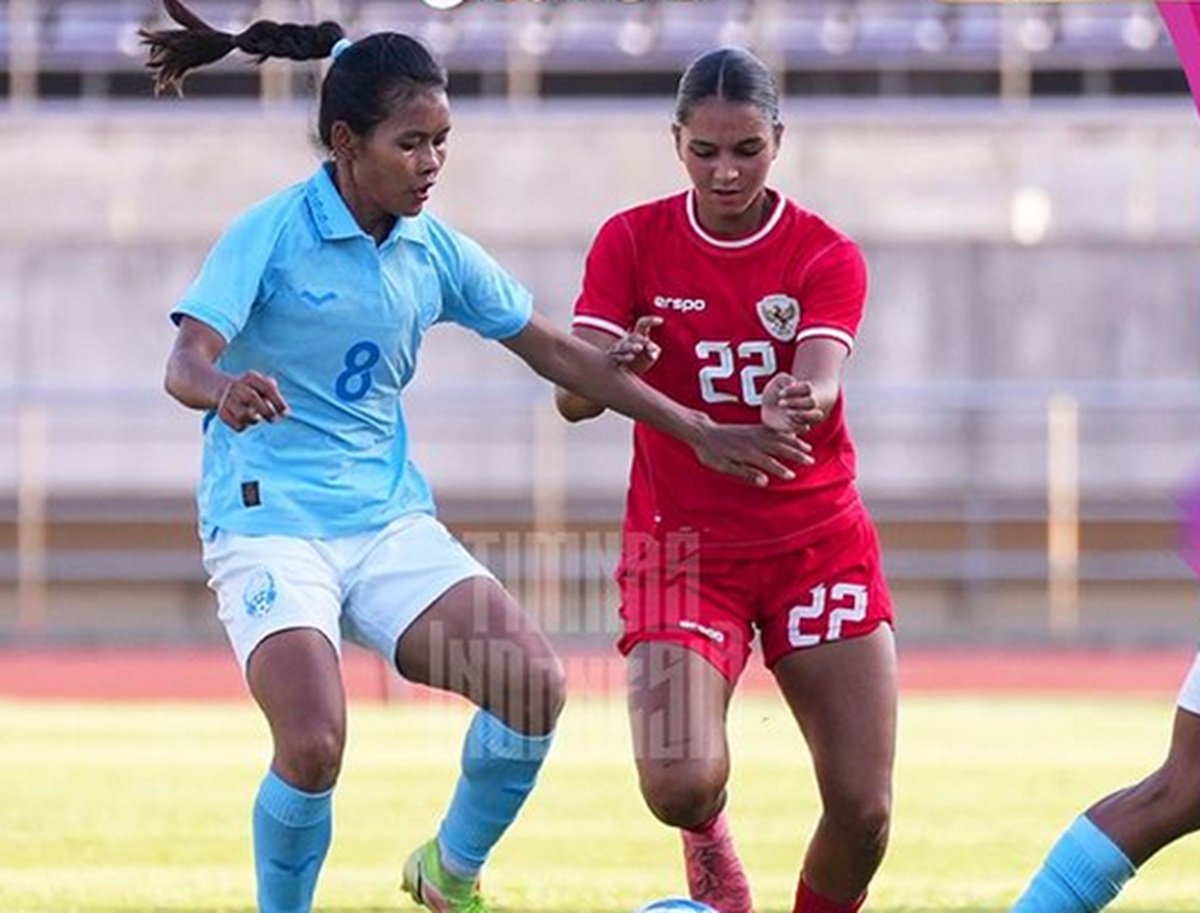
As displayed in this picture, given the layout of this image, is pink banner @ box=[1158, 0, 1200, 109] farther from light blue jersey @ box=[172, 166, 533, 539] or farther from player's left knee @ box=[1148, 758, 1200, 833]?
light blue jersey @ box=[172, 166, 533, 539]

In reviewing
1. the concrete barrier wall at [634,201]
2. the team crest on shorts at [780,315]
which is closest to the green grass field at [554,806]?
the team crest on shorts at [780,315]

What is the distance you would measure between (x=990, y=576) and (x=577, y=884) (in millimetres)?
13158

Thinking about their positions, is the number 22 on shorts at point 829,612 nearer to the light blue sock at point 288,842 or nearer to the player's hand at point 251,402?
the light blue sock at point 288,842

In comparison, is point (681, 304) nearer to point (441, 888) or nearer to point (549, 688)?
point (549, 688)

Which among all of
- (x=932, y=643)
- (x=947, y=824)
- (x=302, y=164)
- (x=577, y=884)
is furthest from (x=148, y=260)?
(x=577, y=884)

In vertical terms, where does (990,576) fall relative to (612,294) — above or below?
below

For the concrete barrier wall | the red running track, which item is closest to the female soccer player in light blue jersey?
the red running track

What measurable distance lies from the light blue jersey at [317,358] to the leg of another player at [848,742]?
110 centimetres

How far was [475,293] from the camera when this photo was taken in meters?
7.16

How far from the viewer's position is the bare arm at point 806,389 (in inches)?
260

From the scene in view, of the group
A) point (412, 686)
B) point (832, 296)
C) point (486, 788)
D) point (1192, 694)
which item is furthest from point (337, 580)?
point (412, 686)

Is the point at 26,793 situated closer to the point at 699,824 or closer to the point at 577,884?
the point at 577,884

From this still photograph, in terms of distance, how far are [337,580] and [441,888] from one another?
987mm

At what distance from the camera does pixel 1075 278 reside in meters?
23.3
